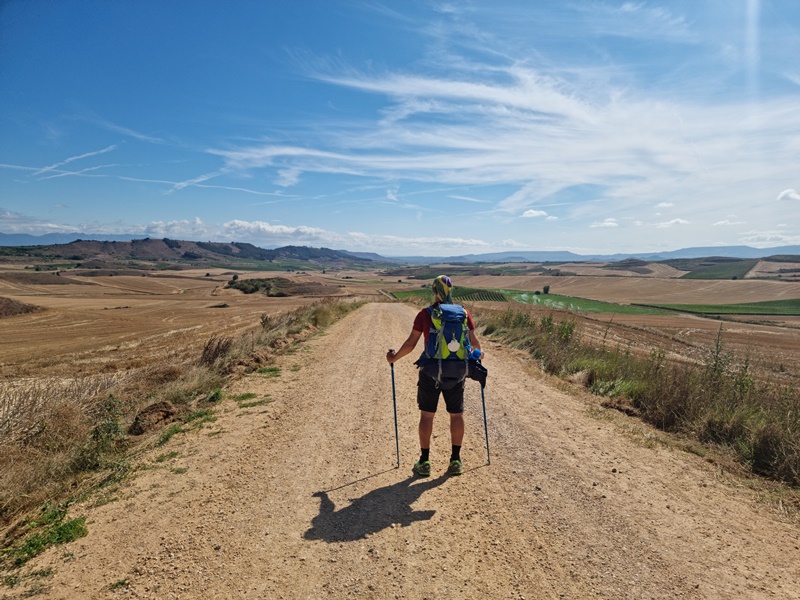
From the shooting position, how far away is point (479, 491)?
4.84 meters

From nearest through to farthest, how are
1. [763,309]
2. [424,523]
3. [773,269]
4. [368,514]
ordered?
[424,523] < [368,514] < [763,309] < [773,269]

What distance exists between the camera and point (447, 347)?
193 inches

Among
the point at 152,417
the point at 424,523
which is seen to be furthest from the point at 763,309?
the point at 152,417

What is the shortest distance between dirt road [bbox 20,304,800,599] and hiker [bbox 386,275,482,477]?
0.54 m

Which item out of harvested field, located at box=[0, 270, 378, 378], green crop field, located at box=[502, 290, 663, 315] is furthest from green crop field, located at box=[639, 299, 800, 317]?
harvested field, located at box=[0, 270, 378, 378]

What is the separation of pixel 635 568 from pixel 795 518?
2.36 m

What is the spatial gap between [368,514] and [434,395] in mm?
1528

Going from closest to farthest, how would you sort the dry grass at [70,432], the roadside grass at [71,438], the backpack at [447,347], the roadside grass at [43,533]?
the roadside grass at [43,533], the roadside grass at [71,438], the dry grass at [70,432], the backpack at [447,347]

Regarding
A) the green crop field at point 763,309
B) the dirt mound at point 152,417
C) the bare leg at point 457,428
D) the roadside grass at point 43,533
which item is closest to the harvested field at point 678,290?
the green crop field at point 763,309

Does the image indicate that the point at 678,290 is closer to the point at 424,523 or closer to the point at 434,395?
the point at 434,395

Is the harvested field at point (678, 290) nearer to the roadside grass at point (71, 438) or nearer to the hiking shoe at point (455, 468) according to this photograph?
the hiking shoe at point (455, 468)

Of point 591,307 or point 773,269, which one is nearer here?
point 591,307

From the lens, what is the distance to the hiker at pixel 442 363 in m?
4.91

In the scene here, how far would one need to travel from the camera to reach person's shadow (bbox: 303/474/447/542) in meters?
3.97
